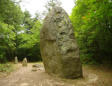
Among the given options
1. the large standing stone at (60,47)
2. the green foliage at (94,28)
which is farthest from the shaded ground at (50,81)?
the green foliage at (94,28)

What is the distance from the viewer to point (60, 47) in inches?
206

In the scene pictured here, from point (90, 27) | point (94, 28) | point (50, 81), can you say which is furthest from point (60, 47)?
point (94, 28)

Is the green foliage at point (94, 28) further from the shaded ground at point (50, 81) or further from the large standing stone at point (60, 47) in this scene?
the shaded ground at point (50, 81)

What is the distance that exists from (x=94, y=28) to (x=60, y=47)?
13.8 ft

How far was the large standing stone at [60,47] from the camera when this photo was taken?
512cm

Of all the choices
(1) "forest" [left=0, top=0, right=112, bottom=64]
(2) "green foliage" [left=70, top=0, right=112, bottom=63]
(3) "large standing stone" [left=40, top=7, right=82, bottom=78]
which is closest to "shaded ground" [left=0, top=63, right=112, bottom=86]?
(3) "large standing stone" [left=40, top=7, right=82, bottom=78]

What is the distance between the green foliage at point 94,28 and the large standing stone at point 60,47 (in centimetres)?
195

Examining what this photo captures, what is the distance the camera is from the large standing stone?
201 inches

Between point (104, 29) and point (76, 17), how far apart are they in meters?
3.52

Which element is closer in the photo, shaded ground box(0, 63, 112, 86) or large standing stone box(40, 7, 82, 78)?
shaded ground box(0, 63, 112, 86)

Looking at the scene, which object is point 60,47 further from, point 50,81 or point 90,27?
point 90,27

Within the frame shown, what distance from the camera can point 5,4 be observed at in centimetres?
797

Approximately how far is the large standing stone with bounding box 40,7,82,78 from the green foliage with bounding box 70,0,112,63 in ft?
6.38

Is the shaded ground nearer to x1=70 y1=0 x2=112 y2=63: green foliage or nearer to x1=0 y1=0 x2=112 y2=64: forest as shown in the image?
x1=0 y1=0 x2=112 y2=64: forest
